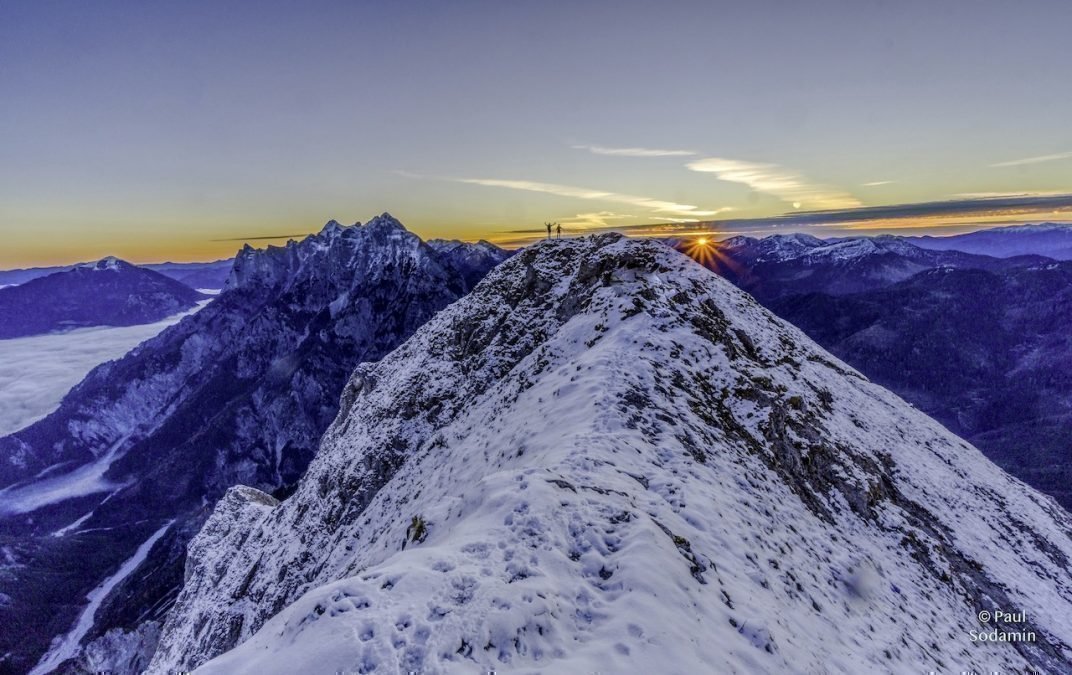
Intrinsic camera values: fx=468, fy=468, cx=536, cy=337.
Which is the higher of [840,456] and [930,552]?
[840,456]

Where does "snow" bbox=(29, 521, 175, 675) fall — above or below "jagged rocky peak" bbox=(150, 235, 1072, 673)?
below

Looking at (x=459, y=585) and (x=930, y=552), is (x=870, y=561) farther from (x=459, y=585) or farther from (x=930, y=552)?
(x=459, y=585)

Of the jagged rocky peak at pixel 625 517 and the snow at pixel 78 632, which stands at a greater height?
the jagged rocky peak at pixel 625 517

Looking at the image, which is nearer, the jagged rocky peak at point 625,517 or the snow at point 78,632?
the jagged rocky peak at point 625,517

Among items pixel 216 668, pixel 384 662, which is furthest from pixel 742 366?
pixel 216 668

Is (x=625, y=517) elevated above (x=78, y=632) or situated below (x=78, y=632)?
above

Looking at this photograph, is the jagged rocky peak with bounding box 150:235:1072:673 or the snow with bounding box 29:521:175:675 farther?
the snow with bounding box 29:521:175:675

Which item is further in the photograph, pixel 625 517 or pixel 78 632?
pixel 78 632

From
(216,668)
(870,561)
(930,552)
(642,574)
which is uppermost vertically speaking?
(642,574)
